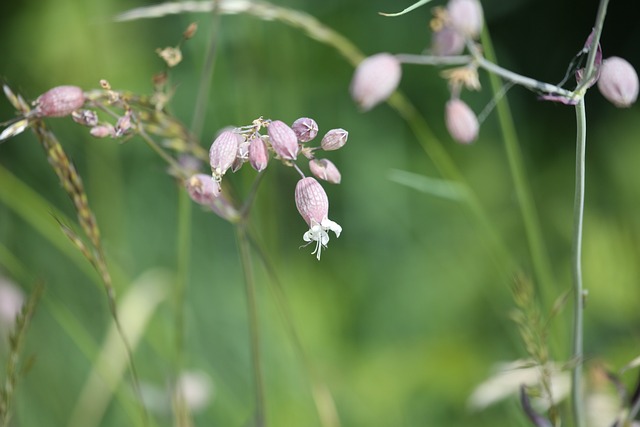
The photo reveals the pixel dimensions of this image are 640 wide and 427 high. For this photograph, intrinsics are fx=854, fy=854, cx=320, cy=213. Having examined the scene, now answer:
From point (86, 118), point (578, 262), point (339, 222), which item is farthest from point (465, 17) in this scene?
point (339, 222)

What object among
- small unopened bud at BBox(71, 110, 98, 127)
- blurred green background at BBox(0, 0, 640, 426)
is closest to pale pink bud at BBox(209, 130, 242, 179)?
small unopened bud at BBox(71, 110, 98, 127)

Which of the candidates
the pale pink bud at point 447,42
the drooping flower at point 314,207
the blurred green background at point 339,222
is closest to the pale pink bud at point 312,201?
the drooping flower at point 314,207

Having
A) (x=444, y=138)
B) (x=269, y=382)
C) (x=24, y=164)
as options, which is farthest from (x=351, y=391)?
(x=24, y=164)

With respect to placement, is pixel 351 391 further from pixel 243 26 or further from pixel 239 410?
pixel 243 26

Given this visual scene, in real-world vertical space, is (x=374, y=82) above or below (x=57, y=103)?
above

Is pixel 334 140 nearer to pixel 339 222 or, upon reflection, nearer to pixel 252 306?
pixel 252 306

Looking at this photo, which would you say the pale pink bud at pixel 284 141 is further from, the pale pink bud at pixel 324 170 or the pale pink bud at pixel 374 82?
the pale pink bud at pixel 374 82
